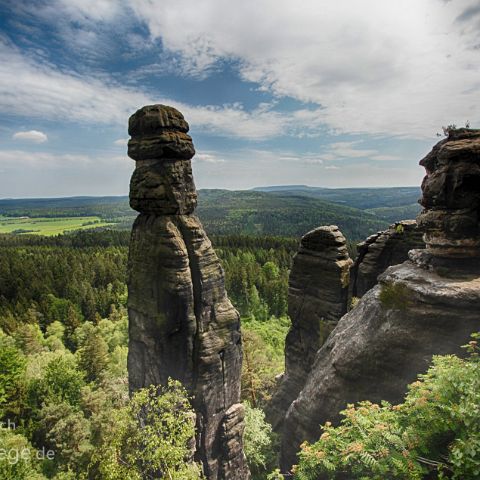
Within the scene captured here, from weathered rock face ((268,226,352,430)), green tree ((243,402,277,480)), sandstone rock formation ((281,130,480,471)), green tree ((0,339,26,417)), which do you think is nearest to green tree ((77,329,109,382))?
green tree ((0,339,26,417))

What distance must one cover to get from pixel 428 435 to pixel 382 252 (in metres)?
19.2

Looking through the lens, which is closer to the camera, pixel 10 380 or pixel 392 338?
pixel 392 338

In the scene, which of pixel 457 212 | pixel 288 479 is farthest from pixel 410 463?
pixel 288 479

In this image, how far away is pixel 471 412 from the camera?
24.9ft

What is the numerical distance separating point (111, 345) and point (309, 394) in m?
56.4

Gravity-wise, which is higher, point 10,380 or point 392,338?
point 392,338

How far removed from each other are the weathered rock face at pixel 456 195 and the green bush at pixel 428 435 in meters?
6.75

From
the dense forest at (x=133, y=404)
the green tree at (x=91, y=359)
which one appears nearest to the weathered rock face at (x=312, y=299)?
the dense forest at (x=133, y=404)

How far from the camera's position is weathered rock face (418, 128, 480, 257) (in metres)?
15.1

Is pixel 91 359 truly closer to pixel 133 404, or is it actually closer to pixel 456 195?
pixel 133 404

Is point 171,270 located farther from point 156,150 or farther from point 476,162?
point 476,162

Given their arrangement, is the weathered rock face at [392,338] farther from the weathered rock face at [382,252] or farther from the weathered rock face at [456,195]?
the weathered rock face at [382,252]

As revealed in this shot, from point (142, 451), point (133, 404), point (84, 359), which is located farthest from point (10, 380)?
point (142, 451)

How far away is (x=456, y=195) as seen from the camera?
50.9 ft
